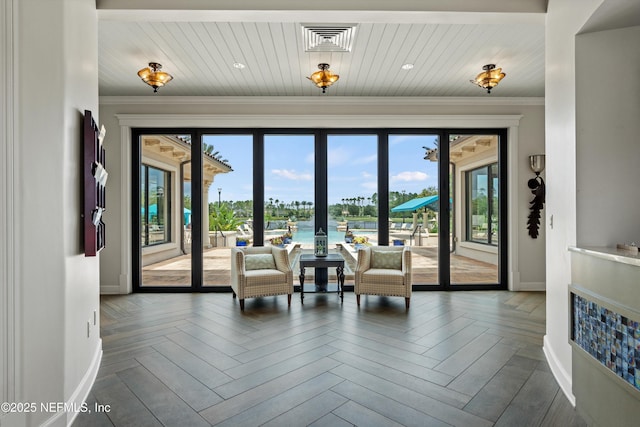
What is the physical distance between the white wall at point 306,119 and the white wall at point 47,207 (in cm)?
280

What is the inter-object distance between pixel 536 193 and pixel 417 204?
176 centimetres

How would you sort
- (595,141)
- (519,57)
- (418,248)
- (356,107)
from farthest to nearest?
(418,248) < (356,107) < (519,57) < (595,141)

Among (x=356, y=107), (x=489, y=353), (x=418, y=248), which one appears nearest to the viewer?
(x=489, y=353)

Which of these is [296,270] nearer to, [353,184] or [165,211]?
[353,184]

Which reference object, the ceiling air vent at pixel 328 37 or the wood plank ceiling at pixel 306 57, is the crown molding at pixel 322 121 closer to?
the wood plank ceiling at pixel 306 57

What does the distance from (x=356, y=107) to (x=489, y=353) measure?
3.72m

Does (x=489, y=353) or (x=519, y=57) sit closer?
(x=489, y=353)

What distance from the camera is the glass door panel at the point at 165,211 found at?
527 centimetres

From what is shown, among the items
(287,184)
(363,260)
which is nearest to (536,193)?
(363,260)

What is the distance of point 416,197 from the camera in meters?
5.39

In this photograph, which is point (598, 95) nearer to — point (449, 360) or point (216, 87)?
point (449, 360)

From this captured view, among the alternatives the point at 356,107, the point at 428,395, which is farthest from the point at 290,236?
the point at 428,395

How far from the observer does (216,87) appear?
185 inches

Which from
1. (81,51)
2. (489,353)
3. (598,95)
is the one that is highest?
(81,51)
